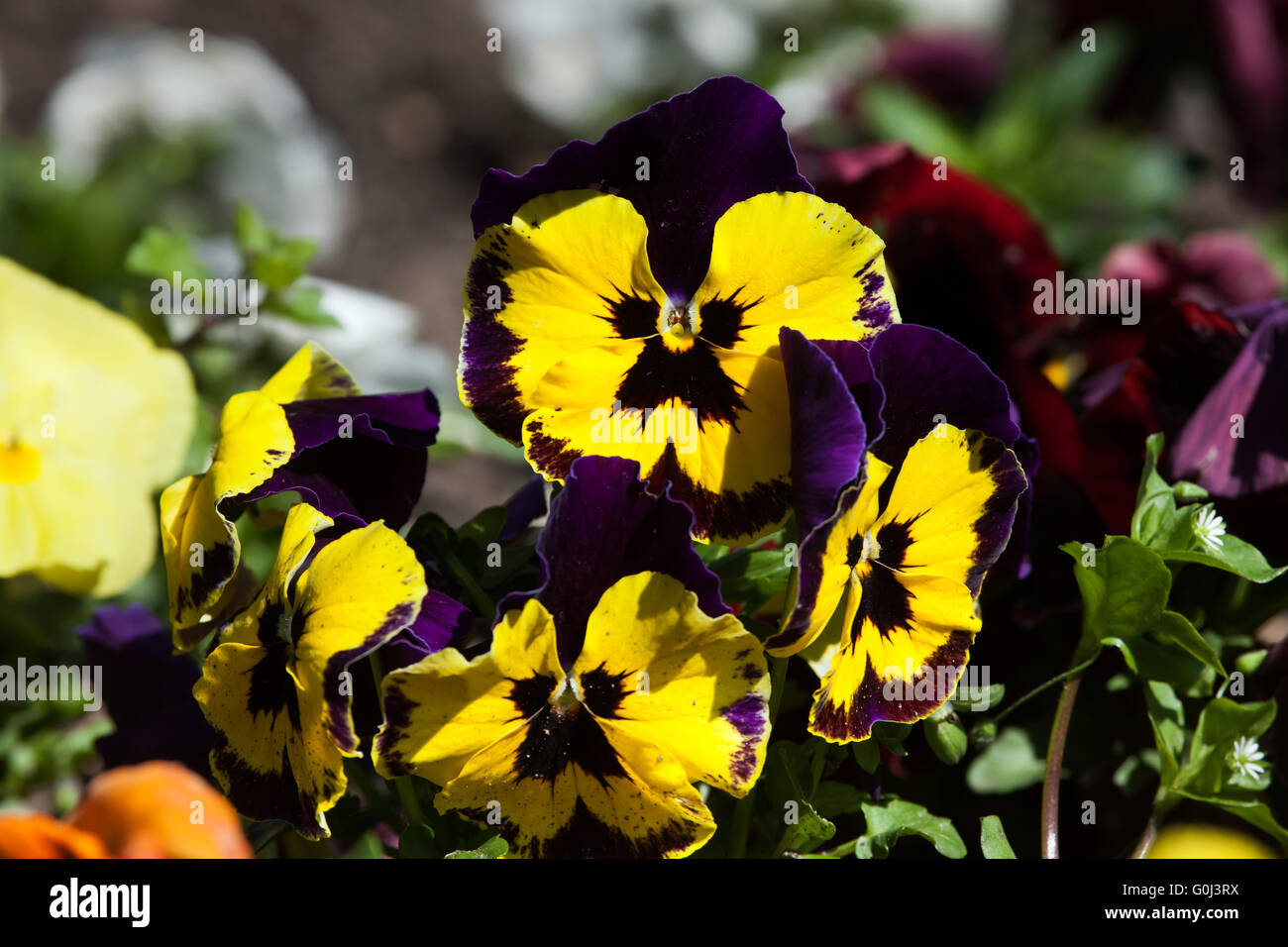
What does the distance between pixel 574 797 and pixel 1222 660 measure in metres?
0.43

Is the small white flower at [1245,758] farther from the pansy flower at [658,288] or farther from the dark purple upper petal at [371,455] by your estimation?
the dark purple upper petal at [371,455]

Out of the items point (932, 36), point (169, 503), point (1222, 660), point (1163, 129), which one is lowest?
point (1222, 660)

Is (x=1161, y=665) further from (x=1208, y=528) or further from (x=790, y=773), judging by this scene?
(x=790, y=773)

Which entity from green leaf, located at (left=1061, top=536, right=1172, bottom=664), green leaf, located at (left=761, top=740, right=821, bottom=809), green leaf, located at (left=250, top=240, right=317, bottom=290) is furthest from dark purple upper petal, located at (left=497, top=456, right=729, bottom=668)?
green leaf, located at (left=250, top=240, right=317, bottom=290)

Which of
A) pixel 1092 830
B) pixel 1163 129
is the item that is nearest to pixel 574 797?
pixel 1092 830

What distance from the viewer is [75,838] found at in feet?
1.56

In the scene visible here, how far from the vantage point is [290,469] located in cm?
60

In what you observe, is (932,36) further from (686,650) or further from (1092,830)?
(686,650)

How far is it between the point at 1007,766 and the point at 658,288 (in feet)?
1.19

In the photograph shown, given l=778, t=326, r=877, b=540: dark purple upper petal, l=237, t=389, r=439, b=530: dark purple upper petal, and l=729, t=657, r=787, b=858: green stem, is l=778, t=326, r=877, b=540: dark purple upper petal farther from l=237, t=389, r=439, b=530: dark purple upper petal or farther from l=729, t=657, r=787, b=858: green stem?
l=237, t=389, r=439, b=530: dark purple upper petal

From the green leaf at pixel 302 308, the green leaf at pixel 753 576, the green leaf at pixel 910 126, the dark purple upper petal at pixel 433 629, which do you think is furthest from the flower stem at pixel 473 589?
the green leaf at pixel 910 126

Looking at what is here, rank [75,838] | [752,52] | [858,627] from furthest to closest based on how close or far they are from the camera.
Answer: [752,52], [858,627], [75,838]

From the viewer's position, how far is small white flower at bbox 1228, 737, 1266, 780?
0.64 metres
